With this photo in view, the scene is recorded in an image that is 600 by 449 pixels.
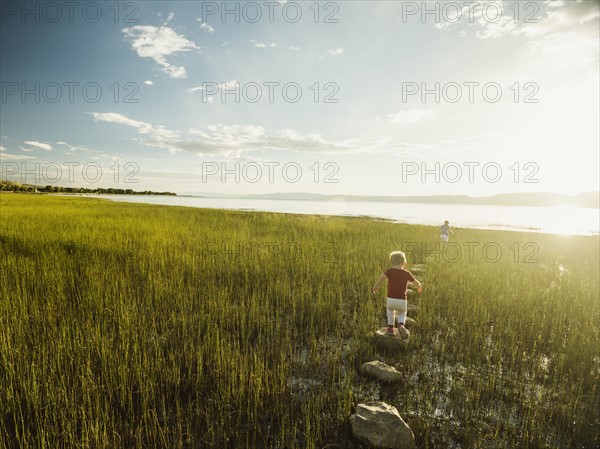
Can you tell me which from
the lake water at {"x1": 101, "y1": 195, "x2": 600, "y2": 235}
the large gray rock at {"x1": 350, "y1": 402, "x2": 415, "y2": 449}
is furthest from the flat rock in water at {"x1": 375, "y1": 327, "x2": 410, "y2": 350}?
the lake water at {"x1": 101, "y1": 195, "x2": 600, "y2": 235}

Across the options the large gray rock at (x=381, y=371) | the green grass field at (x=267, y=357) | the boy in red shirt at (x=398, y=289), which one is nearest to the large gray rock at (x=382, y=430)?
the green grass field at (x=267, y=357)

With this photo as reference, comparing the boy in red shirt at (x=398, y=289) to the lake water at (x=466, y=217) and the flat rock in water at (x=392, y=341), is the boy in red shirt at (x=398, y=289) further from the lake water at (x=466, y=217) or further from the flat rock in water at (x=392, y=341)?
the lake water at (x=466, y=217)

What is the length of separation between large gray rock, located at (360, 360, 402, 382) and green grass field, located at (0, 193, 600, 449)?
14cm

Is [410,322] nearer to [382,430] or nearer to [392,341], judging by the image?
[392,341]

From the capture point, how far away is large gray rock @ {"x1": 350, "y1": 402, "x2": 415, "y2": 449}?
124 inches

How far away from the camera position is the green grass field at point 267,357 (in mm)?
3404

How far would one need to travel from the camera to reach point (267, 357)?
4.78 m

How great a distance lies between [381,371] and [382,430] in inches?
50.9

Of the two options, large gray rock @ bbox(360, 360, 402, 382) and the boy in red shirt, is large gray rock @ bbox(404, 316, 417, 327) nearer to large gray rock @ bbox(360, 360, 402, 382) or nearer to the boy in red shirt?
the boy in red shirt

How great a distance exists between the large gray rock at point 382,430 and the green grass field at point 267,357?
0.22 m

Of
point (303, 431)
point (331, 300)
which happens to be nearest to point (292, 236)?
point (331, 300)

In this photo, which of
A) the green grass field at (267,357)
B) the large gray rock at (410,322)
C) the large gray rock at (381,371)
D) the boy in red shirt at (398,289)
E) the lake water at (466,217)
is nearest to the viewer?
the green grass field at (267,357)

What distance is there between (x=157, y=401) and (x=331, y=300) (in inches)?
173

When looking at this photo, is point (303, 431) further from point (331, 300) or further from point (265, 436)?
point (331, 300)
